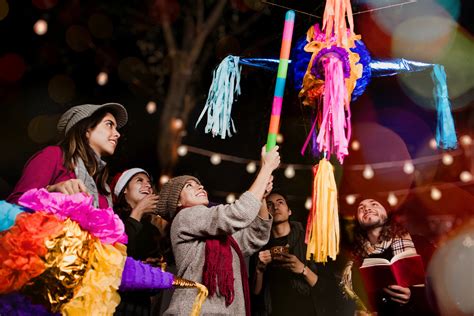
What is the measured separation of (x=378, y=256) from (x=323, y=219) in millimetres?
613

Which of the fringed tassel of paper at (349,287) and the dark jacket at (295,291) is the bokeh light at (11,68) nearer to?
the dark jacket at (295,291)

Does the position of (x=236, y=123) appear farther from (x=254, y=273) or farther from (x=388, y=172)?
(x=388, y=172)

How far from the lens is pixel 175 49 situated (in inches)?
265

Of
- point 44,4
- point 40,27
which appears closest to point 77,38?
point 44,4

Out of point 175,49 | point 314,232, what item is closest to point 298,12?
point 314,232

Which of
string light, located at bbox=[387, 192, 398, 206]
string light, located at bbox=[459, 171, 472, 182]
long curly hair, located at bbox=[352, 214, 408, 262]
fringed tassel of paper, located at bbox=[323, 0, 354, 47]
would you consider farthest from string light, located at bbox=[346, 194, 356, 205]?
fringed tassel of paper, located at bbox=[323, 0, 354, 47]

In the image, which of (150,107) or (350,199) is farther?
(150,107)

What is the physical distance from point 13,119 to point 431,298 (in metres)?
2.35

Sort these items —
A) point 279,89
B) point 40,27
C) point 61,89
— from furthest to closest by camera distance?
1. point 40,27
2. point 61,89
3. point 279,89

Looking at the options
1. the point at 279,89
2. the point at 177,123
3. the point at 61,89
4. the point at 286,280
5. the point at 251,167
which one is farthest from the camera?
the point at 177,123

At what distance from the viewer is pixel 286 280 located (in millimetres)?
2850

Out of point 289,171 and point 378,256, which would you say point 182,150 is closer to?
point 289,171

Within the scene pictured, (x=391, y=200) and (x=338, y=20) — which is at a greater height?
(x=338, y=20)

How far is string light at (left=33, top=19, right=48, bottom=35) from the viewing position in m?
3.77
